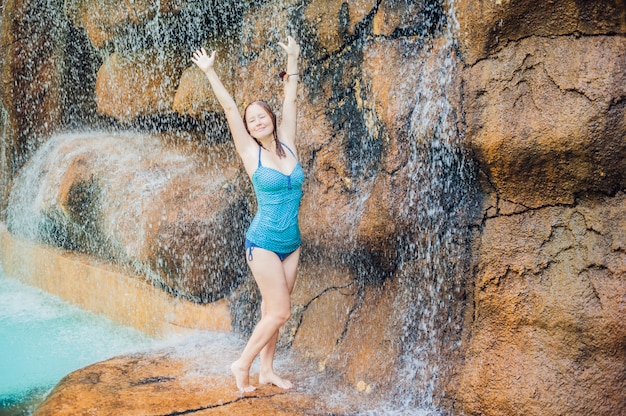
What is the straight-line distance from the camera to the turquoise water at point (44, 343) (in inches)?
185

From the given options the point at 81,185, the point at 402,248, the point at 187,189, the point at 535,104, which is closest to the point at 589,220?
the point at 535,104

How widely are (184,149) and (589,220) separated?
12.0 feet

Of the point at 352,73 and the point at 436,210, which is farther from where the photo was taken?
the point at 352,73

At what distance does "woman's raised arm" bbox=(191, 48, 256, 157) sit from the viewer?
3688mm

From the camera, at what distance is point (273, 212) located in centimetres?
379

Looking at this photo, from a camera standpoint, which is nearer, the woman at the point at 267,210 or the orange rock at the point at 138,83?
the woman at the point at 267,210

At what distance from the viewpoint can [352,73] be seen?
4363 mm

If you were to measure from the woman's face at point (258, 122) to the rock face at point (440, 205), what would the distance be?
2.31 ft

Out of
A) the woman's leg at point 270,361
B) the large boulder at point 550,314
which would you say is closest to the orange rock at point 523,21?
the large boulder at point 550,314

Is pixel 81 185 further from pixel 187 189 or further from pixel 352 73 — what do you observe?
pixel 352 73

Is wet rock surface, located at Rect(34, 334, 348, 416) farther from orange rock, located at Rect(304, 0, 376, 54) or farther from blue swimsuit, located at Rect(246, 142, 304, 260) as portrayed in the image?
orange rock, located at Rect(304, 0, 376, 54)

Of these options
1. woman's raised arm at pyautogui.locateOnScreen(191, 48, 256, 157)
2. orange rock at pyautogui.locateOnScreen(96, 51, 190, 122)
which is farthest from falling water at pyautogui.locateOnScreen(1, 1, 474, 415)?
orange rock at pyautogui.locateOnScreen(96, 51, 190, 122)

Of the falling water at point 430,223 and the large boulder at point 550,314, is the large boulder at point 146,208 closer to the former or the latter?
the falling water at point 430,223

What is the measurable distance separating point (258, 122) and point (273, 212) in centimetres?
49
